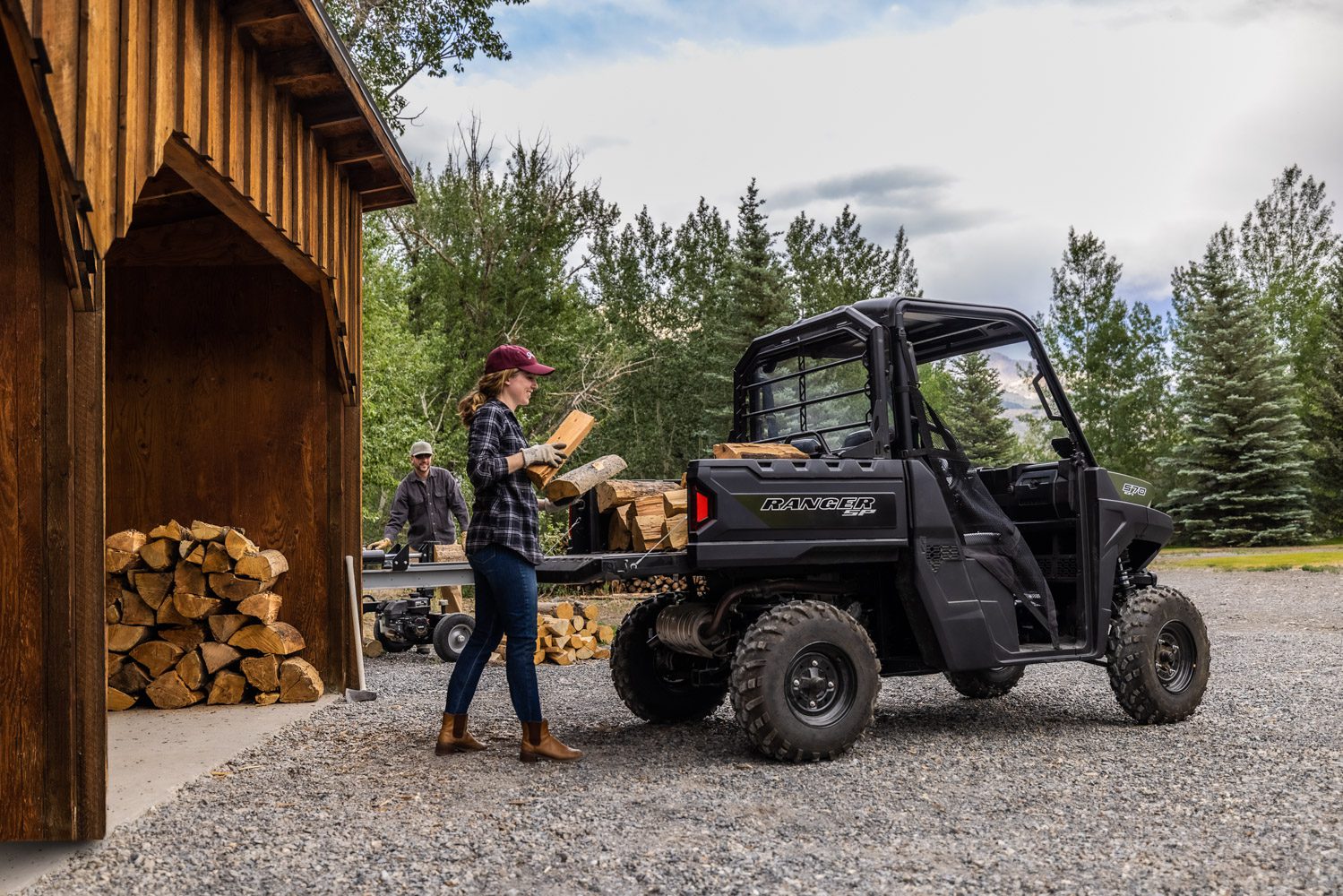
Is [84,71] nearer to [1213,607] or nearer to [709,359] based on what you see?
[1213,607]

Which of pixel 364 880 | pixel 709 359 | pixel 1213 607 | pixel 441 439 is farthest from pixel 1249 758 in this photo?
pixel 709 359

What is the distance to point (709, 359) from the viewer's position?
120ft

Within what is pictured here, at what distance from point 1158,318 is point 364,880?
42.2 metres

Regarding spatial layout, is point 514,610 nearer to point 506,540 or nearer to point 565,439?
point 506,540

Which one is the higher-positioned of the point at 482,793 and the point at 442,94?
the point at 442,94

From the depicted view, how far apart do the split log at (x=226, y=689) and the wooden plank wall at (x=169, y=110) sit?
275 centimetres

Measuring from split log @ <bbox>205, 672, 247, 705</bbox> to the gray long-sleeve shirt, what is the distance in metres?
3.83

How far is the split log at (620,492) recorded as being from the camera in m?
6.79

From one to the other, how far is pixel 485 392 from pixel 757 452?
148cm

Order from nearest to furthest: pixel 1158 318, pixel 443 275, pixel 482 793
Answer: pixel 482 793
pixel 443 275
pixel 1158 318

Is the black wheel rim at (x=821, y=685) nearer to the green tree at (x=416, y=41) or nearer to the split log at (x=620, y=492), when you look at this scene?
the split log at (x=620, y=492)

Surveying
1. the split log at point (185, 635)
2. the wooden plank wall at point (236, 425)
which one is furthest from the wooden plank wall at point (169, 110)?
the split log at point (185, 635)

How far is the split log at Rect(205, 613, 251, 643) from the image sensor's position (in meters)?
7.48

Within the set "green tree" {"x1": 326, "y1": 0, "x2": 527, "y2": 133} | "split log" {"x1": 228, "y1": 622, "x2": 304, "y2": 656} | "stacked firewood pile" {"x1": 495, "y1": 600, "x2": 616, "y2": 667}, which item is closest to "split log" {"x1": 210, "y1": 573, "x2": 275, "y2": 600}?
"split log" {"x1": 228, "y1": 622, "x2": 304, "y2": 656}
